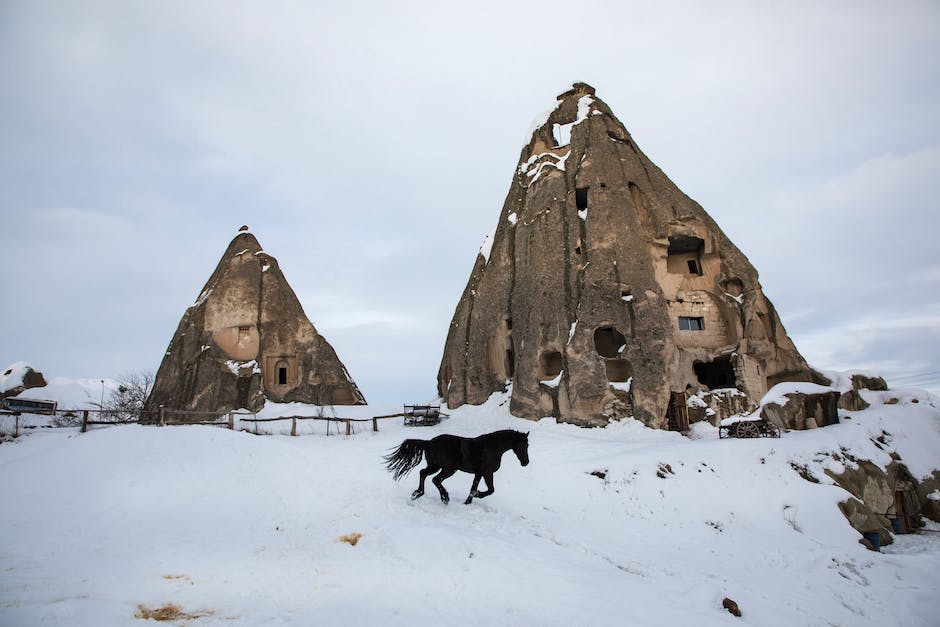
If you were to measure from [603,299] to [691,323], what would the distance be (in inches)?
246

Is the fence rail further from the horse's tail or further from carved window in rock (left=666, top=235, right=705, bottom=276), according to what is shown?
carved window in rock (left=666, top=235, right=705, bottom=276)

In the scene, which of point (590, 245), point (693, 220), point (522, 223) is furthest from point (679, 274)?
point (522, 223)

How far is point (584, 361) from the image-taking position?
78.4 ft

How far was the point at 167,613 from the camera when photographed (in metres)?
5.81

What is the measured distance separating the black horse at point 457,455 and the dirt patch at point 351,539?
2.21 meters

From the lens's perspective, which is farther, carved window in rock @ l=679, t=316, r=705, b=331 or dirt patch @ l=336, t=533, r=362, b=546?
carved window in rock @ l=679, t=316, r=705, b=331

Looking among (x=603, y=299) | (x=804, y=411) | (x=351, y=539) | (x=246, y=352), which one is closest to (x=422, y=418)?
(x=603, y=299)

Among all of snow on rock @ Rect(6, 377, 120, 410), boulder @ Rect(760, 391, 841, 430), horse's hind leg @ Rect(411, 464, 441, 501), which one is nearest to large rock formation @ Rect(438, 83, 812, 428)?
boulder @ Rect(760, 391, 841, 430)

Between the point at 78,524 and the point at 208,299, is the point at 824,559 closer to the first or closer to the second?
the point at 78,524

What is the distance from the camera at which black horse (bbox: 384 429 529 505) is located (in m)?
11.4

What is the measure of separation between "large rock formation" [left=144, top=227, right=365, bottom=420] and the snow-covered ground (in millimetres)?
10523

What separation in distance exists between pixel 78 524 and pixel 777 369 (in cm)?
2980

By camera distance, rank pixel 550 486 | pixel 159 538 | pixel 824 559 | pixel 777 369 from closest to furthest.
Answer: pixel 159 538, pixel 824 559, pixel 550 486, pixel 777 369

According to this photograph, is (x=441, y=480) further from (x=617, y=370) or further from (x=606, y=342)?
(x=606, y=342)
